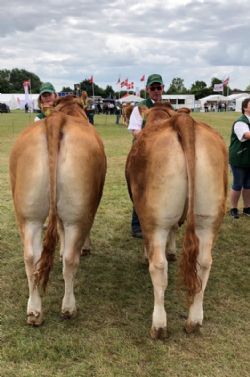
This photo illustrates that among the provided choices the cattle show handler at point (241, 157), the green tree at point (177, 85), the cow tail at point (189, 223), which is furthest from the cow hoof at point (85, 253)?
the green tree at point (177, 85)

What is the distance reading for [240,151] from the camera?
7.07m

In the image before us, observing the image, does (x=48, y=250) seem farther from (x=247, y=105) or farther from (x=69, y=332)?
(x=247, y=105)

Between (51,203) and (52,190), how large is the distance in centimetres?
11

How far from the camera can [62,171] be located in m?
3.61

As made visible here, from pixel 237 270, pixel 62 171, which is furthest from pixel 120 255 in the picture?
pixel 62 171

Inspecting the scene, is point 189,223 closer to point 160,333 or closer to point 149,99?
point 160,333

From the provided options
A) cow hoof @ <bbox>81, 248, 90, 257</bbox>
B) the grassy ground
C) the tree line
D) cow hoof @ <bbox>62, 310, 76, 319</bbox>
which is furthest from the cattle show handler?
the tree line

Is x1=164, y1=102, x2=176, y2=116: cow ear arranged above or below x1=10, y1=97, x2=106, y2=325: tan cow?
above

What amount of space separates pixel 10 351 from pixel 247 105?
17.3 ft

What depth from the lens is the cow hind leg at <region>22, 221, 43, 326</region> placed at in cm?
377

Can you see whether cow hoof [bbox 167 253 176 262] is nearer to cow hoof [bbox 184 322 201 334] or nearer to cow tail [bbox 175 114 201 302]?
cow hoof [bbox 184 322 201 334]

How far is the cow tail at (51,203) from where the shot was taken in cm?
353

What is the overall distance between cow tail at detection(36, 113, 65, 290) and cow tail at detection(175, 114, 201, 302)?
993 mm

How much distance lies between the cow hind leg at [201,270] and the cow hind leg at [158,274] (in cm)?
25
